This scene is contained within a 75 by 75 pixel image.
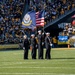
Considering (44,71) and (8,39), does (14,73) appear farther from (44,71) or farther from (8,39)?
(8,39)

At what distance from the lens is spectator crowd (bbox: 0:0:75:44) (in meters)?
43.1

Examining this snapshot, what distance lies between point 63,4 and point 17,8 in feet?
19.8

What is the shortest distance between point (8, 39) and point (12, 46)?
298 cm

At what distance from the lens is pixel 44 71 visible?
1506 cm

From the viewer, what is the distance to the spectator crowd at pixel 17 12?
141 feet

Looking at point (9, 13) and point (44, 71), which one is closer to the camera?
point (44, 71)

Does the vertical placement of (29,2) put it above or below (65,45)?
above

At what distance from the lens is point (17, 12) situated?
151ft

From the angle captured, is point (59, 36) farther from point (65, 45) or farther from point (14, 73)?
point (14, 73)

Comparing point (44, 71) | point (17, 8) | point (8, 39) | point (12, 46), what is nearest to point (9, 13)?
point (17, 8)

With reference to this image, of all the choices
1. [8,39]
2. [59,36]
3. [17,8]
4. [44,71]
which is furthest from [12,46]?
[44,71]

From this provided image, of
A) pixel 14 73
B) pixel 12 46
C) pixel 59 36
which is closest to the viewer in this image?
pixel 14 73

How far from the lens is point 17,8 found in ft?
154

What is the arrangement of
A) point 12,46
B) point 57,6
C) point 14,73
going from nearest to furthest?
point 14,73 < point 12,46 < point 57,6
